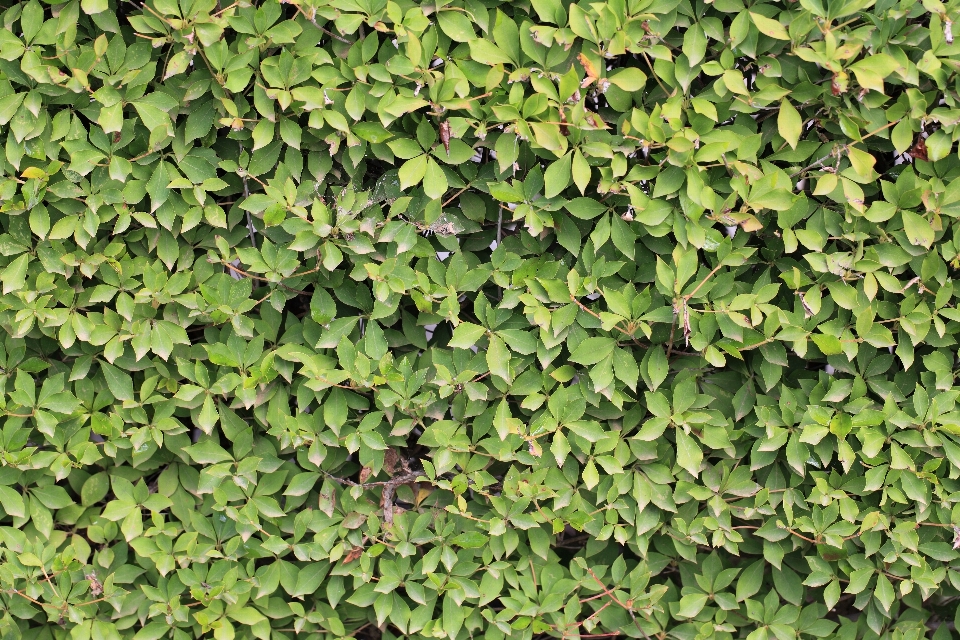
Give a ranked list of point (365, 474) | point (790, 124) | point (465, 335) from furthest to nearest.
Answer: point (365, 474)
point (465, 335)
point (790, 124)

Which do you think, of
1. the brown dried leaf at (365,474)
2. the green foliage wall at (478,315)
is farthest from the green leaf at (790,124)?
the brown dried leaf at (365,474)

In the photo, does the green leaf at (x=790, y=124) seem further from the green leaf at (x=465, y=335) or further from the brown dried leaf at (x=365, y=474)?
the brown dried leaf at (x=365, y=474)

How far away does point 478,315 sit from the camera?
6.77 feet

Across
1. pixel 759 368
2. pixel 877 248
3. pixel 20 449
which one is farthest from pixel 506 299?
pixel 20 449

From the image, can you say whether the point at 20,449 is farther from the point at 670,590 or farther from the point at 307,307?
the point at 670,590

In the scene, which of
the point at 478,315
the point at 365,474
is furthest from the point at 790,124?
the point at 365,474

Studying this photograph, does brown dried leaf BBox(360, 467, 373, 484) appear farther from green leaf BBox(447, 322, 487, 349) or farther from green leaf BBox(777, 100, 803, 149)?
green leaf BBox(777, 100, 803, 149)

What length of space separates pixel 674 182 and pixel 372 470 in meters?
1.19

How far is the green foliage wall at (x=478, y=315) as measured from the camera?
6.38ft

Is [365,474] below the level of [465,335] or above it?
below

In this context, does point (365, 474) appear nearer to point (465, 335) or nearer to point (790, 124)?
point (465, 335)

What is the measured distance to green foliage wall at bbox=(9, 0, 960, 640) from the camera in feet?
6.38

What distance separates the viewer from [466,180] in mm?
2090

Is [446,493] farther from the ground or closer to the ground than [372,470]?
closer to the ground
